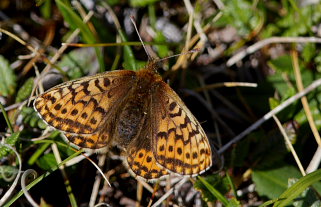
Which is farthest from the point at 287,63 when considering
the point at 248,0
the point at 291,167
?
the point at 291,167

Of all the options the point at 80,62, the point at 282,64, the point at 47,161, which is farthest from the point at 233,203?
the point at 80,62

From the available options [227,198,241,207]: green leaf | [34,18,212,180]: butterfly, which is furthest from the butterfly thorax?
[227,198,241,207]: green leaf

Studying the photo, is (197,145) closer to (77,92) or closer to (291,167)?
(77,92)

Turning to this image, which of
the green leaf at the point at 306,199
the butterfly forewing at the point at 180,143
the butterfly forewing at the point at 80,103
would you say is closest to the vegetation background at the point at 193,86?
the green leaf at the point at 306,199

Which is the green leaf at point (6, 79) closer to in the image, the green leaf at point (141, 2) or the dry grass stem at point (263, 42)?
the green leaf at point (141, 2)

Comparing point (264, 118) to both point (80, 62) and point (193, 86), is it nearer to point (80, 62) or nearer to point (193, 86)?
point (193, 86)

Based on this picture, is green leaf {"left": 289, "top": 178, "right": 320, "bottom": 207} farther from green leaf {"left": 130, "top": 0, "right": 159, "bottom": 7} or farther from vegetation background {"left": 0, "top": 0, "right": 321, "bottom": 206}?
green leaf {"left": 130, "top": 0, "right": 159, "bottom": 7}
